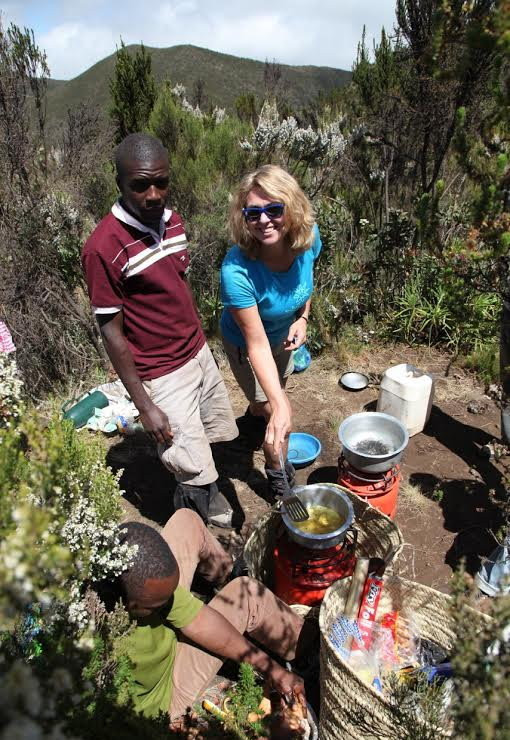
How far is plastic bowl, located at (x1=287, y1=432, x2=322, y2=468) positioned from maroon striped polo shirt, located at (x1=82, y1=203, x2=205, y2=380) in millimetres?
1222

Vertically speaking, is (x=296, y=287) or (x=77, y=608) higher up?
(x=296, y=287)

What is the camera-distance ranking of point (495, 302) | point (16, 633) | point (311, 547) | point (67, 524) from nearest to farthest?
point (67, 524)
point (16, 633)
point (311, 547)
point (495, 302)

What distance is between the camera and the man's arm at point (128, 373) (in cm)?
230

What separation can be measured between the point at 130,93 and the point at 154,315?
9137 millimetres

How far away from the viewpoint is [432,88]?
5.43m

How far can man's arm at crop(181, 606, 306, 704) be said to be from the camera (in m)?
1.85

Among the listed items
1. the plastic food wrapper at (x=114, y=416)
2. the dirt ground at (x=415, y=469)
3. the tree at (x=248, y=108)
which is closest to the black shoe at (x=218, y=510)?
the dirt ground at (x=415, y=469)

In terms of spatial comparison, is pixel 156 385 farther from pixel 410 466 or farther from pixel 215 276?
pixel 215 276

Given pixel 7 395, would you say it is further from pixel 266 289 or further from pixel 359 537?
pixel 359 537

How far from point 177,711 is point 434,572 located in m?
1.52

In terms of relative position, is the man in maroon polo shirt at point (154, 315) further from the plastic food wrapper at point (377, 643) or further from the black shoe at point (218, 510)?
the plastic food wrapper at point (377, 643)

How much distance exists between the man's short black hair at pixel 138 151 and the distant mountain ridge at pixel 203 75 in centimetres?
3481

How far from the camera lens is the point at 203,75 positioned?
35875 millimetres

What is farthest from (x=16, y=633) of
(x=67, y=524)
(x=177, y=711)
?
(x=177, y=711)
